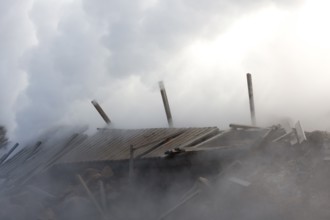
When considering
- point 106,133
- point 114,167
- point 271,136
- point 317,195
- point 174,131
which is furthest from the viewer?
point 106,133

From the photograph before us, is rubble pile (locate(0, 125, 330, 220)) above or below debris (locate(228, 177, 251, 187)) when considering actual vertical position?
below

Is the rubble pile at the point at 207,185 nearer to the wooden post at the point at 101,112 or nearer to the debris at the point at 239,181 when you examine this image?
the debris at the point at 239,181

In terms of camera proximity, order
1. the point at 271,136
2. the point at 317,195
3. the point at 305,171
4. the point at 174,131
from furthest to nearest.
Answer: the point at 174,131
the point at 271,136
the point at 305,171
the point at 317,195

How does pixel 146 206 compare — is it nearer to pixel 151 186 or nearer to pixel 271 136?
pixel 151 186

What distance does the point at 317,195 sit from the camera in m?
7.76

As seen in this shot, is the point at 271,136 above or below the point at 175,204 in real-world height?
above

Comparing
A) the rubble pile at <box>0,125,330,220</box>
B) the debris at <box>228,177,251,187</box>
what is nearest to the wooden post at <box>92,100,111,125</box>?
the rubble pile at <box>0,125,330,220</box>

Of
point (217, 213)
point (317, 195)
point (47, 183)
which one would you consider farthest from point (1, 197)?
point (317, 195)

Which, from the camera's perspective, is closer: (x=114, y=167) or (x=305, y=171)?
(x=305, y=171)

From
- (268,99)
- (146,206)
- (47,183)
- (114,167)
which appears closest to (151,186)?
(146,206)

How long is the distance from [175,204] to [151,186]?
1.13 metres

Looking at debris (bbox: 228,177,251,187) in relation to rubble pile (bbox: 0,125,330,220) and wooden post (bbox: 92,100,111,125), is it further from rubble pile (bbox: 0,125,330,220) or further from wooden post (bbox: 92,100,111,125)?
wooden post (bbox: 92,100,111,125)

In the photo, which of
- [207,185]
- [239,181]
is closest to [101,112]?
[207,185]

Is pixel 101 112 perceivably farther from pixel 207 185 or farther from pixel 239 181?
pixel 239 181
